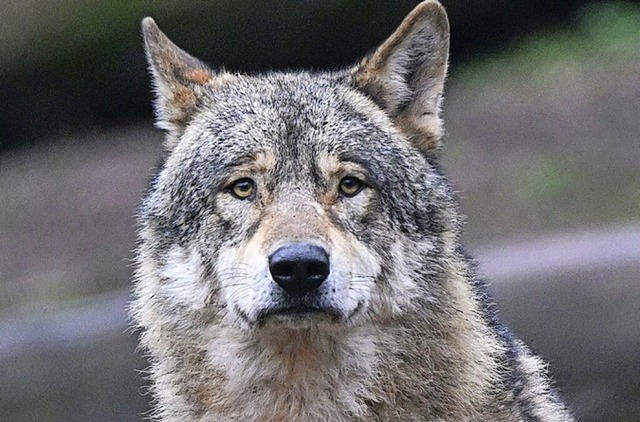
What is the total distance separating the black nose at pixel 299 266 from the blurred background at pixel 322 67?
3.64 m

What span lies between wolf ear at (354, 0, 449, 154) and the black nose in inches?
52.4

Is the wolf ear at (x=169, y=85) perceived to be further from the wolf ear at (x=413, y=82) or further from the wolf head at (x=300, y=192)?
the wolf ear at (x=413, y=82)

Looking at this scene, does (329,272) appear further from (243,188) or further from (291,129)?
(291,129)

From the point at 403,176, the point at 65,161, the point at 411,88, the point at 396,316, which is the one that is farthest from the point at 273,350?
the point at 65,161

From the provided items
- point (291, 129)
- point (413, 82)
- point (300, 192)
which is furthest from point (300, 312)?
point (413, 82)

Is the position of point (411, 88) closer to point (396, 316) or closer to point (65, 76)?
point (396, 316)

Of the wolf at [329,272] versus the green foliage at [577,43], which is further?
the green foliage at [577,43]

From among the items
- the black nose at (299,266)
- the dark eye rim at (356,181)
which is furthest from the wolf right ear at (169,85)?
the black nose at (299,266)

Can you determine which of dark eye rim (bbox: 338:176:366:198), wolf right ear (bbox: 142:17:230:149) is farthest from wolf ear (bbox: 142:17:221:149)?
dark eye rim (bbox: 338:176:366:198)

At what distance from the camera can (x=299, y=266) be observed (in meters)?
6.01

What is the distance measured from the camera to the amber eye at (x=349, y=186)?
6.56 meters

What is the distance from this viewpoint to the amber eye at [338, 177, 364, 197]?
6562mm

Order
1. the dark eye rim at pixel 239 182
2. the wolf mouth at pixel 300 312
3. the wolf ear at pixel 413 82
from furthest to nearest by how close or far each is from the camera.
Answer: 1. the wolf ear at pixel 413 82
2. the dark eye rim at pixel 239 182
3. the wolf mouth at pixel 300 312

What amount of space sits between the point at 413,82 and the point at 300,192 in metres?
1.13
